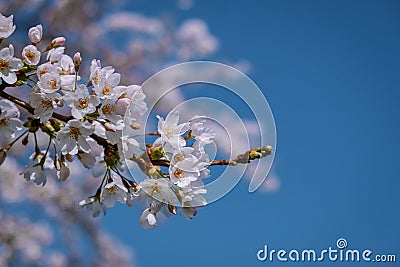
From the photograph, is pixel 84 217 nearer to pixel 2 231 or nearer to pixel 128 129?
pixel 2 231

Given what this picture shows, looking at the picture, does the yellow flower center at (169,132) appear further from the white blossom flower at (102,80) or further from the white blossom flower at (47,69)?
the white blossom flower at (47,69)

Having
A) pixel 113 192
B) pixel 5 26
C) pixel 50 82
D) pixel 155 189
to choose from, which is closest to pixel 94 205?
pixel 113 192

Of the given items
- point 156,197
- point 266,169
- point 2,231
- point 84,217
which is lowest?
point 156,197

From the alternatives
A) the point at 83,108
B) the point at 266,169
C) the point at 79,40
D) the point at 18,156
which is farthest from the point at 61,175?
the point at 79,40

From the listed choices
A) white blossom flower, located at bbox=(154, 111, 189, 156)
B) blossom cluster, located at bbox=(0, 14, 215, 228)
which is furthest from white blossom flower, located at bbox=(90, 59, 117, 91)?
white blossom flower, located at bbox=(154, 111, 189, 156)

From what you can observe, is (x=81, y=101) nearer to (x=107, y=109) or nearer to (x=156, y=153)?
(x=107, y=109)

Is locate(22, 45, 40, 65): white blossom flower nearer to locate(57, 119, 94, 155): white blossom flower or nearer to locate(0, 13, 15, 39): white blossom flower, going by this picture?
locate(0, 13, 15, 39): white blossom flower
